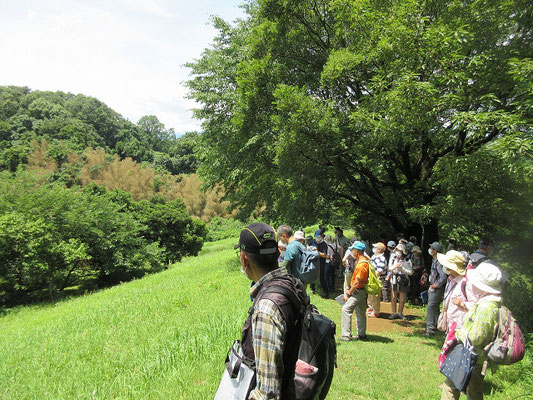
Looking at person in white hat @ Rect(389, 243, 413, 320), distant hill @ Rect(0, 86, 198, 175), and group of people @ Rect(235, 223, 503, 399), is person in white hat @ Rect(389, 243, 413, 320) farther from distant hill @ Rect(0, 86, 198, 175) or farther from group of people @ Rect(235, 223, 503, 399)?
distant hill @ Rect(0, 86, 198, 175)

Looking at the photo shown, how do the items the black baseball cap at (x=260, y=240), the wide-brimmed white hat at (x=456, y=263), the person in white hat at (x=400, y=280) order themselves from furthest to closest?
the person in white hat at (x=400, y=280) → the wide-brimmed white hat at (x=456, y=263) → the black baseball cap at (x=260, y=240)

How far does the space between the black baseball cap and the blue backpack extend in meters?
3.23

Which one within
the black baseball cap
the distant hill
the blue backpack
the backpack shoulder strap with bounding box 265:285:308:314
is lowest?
the blue backpack

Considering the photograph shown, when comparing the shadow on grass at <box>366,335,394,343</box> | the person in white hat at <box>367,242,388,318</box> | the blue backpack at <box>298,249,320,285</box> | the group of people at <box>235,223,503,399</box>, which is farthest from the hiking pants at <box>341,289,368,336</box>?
the person in white hat at <box>367,242,388,318</box>

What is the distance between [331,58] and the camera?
352 inches

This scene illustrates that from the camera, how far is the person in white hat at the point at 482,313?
9.41 feet

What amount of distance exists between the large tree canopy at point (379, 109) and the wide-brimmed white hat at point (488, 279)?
2.50 metres

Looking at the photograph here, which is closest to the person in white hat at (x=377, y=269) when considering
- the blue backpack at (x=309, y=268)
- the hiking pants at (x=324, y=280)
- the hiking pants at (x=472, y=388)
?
the hiking pants at (x=324, y=280)

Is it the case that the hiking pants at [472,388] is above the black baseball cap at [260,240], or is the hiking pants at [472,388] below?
below

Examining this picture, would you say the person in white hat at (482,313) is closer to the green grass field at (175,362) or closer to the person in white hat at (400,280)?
the green grass field at (175,362)

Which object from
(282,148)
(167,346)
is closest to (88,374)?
(167,346)

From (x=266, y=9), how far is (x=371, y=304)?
30.9 feet

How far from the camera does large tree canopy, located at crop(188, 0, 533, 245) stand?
6.19 metres

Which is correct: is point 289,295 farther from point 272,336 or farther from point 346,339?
point 346,339
